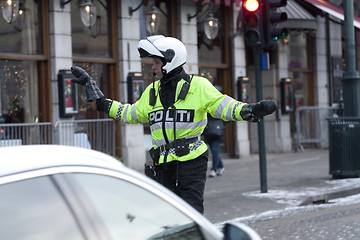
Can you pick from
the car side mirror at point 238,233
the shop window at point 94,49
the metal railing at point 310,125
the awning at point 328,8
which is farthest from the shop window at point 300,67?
the car side mirror at point 238,233

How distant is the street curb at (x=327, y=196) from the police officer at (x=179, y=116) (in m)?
5.03

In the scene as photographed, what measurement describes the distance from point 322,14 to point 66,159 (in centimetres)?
1755

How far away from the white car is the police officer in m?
2.63

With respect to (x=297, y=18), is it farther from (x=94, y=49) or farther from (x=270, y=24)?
(x=270, y=24)

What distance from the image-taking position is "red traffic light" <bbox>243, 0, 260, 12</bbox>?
1001 centimetres

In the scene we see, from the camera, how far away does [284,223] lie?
843 centimetres

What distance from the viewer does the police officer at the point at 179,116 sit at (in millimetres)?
5258

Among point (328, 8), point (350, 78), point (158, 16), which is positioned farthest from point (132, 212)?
point (328, 8)

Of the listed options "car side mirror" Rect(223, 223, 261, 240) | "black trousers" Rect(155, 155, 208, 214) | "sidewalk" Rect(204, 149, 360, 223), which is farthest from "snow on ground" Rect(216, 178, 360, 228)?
"car side mirror" Rect(223, 223, 261, 240)

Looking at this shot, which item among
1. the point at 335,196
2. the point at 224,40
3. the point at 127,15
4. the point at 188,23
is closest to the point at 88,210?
the point at 335,196

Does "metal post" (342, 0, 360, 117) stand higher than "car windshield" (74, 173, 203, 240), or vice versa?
"metal post" (342, 0, 360, 117)

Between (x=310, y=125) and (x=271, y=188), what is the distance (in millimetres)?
8969

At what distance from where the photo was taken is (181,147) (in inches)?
208

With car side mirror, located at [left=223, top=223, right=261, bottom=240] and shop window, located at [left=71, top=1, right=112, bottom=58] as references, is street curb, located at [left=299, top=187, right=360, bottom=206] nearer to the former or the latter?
shop window, located at [left=71, top=1, right=112, bottom=58]
